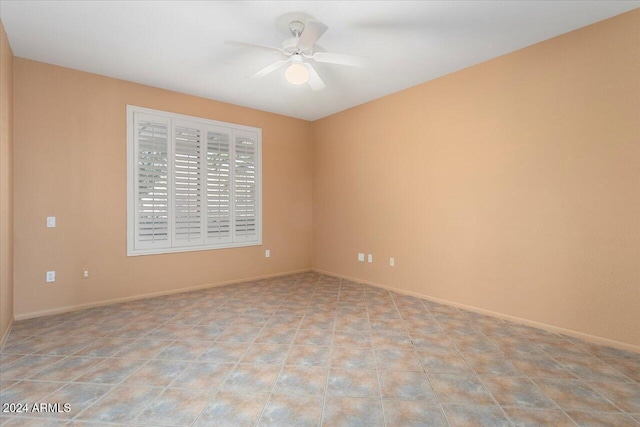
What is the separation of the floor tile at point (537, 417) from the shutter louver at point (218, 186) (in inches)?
159

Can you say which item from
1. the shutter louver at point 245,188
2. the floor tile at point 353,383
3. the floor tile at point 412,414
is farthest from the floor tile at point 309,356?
the shutter louver at point 245,188

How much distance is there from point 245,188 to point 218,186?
47 cm

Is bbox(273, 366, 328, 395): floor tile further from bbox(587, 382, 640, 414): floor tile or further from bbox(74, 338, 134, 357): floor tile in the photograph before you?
bbox(587, 382, 640, 414): floor tile

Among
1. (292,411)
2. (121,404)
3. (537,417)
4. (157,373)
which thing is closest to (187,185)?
(157,373)

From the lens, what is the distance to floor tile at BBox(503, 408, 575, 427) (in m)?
1.70

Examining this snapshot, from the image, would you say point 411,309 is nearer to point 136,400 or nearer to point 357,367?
point 357,367

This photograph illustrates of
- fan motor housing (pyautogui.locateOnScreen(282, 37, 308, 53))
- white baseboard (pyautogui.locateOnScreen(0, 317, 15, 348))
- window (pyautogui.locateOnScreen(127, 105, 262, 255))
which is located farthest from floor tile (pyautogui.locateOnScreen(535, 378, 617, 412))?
white baseboard (pyautogui.locateOnScreen(0, 317, 15, 348))

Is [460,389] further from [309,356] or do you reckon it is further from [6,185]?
[6,185]

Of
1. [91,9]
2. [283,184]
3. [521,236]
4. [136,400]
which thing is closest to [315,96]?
[283,184]

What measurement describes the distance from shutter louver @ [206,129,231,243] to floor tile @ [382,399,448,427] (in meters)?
3.54

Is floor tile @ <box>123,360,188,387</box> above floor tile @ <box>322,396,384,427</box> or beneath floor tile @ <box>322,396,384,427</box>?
above

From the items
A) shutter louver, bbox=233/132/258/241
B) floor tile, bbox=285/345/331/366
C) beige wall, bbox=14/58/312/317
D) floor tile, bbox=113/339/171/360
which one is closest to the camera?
floor tile, bbox=285/345/331/366

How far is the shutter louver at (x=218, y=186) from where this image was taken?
461 centimetres

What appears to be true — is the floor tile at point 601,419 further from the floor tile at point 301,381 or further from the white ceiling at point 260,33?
the white ceiling at point 260,33
